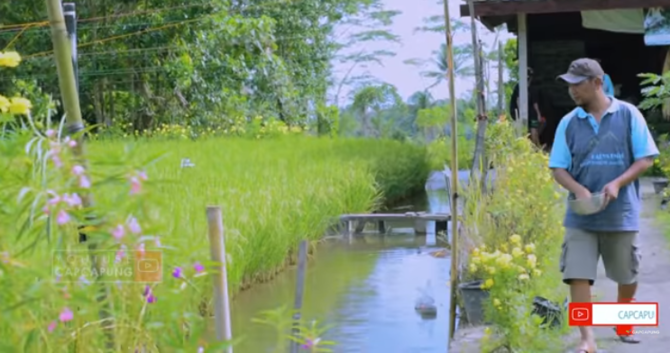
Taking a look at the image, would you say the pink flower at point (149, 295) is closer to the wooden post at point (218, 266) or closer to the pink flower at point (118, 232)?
the pink flower at point (118, 232)

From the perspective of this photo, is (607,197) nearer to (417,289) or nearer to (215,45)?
(417,289)

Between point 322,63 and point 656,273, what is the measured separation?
18.4 meters

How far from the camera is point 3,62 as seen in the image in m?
2.64

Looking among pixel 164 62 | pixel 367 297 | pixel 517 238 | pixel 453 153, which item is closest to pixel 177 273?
pixel 517 238

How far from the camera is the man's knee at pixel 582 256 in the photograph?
3.98 meters

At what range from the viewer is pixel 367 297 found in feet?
23.7

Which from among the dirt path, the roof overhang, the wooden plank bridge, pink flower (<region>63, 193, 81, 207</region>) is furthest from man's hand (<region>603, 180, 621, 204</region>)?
the wooden plank bridge

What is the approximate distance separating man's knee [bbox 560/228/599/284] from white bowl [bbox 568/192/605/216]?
0.45 ft

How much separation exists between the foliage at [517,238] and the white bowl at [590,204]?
50 centimetres

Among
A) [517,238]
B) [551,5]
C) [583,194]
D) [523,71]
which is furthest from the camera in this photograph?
[523,71]

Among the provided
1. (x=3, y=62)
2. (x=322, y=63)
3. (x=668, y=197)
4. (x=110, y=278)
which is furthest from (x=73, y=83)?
(x=322, y=63)

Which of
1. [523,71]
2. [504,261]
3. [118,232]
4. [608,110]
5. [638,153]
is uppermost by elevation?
[523,71]

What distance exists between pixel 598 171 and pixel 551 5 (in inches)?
257

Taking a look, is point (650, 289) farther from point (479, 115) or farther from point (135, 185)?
point (135, 185)
